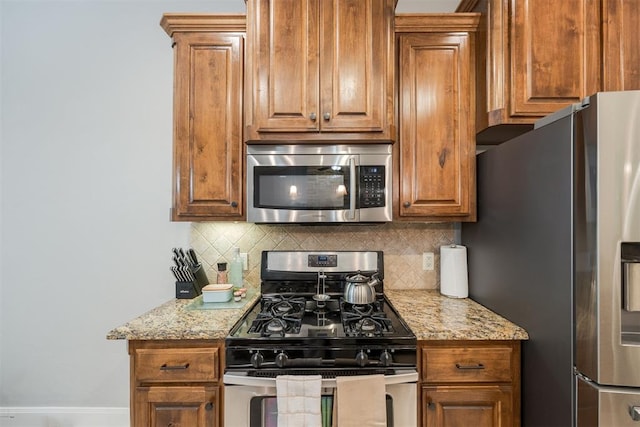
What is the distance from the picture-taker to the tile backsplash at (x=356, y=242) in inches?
84.0

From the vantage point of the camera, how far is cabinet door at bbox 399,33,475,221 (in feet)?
5.78

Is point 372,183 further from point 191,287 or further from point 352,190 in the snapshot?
point 191,287

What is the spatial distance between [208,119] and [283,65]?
20.5 inches

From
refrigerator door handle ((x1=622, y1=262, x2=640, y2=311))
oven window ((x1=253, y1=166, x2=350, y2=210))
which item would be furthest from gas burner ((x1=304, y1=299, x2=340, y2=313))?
refrigerator door handle ((x1=622, y1=262, x2=640, y2=311))

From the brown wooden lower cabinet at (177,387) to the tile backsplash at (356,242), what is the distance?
797mm

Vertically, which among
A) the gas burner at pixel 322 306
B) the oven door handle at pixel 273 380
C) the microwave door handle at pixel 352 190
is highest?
the microwave door handle at pixel 352 190

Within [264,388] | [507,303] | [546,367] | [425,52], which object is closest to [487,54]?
[425,52]

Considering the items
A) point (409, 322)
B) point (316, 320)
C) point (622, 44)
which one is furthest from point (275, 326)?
point (622, 44)

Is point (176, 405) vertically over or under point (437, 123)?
under

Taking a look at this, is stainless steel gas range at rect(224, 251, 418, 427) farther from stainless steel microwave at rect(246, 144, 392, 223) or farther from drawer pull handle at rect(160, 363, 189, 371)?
stainless steel microwave at rect(246, 144, 392, 223)

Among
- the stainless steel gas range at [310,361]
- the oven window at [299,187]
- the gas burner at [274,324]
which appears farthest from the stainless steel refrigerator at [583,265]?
the gas burner at [274,324]

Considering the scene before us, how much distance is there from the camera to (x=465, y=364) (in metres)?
1.38

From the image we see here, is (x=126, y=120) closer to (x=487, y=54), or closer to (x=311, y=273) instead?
(x=311, y=273)

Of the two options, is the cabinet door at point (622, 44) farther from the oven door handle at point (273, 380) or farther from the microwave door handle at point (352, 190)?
the oven door handle at point (273, 380)
